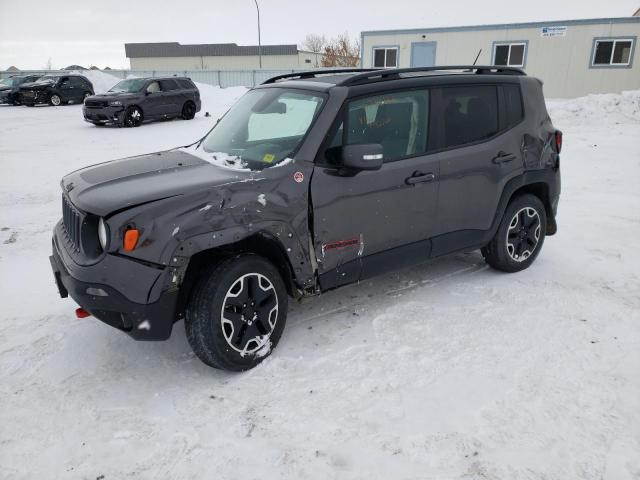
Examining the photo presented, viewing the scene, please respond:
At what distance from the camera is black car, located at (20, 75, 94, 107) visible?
23.4 m

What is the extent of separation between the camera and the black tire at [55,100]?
23.8 meters

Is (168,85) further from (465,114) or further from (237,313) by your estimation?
(237,313)

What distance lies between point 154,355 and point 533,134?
3816 millimetres

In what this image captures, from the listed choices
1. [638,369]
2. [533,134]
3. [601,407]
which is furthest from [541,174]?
[601,407]

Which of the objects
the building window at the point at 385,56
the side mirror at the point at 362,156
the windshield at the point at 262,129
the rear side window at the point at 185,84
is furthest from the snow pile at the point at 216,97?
the side mirror at the point at 362,156

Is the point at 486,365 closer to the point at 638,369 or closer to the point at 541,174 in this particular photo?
the point at 638,369

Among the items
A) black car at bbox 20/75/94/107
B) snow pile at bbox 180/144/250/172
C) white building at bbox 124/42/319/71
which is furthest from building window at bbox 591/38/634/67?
white building at bbox 124/42/319/71

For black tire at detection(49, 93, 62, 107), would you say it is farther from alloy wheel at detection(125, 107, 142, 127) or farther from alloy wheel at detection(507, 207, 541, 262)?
alloy wheel at detection(507, 207, 541, 262)

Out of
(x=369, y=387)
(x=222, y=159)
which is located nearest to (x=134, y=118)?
(x=222, y=159)

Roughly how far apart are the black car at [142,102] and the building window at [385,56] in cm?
1163

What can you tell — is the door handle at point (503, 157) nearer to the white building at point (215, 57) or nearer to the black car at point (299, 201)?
the black car at point (299, 201)

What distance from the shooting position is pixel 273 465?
8.33 ft

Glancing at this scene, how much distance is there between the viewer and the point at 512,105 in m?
4.54

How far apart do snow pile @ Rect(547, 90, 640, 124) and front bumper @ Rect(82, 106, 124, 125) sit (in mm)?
14028
